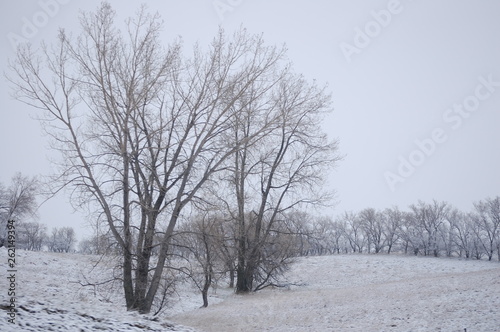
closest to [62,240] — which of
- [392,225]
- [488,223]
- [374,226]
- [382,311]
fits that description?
[374,226]

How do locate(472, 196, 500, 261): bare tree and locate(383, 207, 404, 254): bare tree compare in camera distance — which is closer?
locate(472, 196, 500, 261): bare tree

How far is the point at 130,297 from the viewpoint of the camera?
34.8 feet

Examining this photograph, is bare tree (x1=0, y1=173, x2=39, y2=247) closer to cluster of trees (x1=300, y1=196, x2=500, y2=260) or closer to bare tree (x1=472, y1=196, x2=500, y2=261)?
cluster of trees (x1=300, y1=196, x2=500, y2=260)

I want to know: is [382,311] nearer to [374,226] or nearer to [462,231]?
[462,231]

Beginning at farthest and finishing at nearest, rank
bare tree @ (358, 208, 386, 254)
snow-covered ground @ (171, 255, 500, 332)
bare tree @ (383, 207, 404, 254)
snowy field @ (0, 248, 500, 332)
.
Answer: bare tree @ (358, 208, 386, 254) → bare tree @ (383, 207, 404, 254) → snow-covered ground @ (171, 255, 500, 332) → snowy field @ (0, 248, 500, 332)

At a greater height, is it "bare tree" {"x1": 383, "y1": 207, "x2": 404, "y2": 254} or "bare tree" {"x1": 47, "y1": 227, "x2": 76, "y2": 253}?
"bare tree" {"x1": 383, "y1": 207, "x2": 404, "y2": 254}

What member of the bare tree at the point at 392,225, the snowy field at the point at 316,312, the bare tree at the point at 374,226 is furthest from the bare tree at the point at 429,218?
the snowy field at the point at 316,312

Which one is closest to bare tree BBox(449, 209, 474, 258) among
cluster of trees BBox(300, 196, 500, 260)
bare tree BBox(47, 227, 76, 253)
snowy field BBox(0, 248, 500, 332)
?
cluster of trees BBox(300, 196, 500, 260)

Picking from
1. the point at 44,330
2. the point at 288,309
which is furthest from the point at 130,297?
the point at 288,309

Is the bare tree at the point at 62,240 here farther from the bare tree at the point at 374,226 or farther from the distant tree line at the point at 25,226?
the bare tree at the point at 374,226

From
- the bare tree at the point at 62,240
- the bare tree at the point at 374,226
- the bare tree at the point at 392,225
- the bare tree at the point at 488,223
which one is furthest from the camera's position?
the bare tree at the point at 62,240

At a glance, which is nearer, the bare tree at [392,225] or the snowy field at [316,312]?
the snowy field at [316,312]

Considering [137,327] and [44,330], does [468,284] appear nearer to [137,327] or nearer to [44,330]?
[137,327]

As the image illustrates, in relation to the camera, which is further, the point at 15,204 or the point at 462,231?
the point at 462,231
